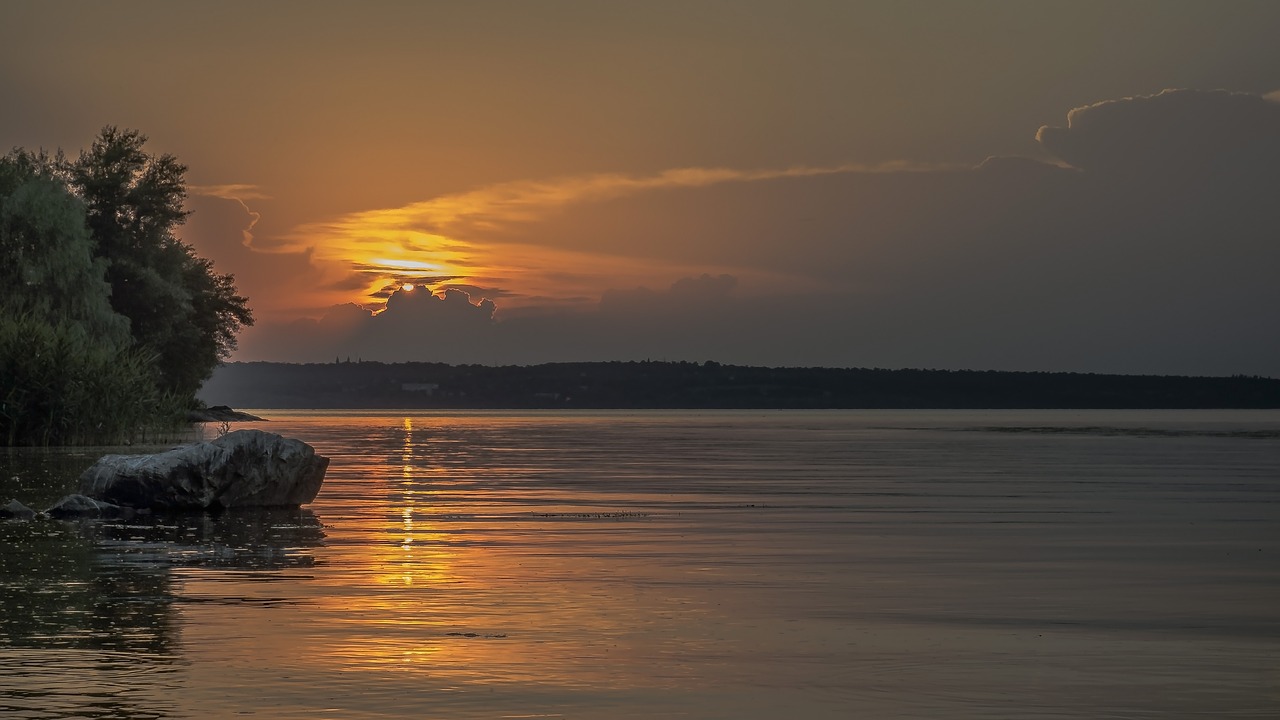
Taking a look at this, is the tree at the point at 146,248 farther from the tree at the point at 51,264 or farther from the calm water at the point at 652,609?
the calm water at the point at 652,609

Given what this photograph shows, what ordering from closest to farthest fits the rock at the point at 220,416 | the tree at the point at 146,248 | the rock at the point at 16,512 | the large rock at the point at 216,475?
the rock at the point at 16,512, the large rock at the point at 216,475, the tree at the point at 146,248, the rock at the point at 220,416

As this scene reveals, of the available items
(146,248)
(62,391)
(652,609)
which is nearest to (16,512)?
(652,609)

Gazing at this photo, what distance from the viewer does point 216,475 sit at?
1149 inches

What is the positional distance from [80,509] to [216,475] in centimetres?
270

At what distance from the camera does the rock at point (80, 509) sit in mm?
27125

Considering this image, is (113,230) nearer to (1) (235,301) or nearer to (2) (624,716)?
(1) (235,301)

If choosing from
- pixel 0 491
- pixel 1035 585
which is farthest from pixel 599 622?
pixel 0 491

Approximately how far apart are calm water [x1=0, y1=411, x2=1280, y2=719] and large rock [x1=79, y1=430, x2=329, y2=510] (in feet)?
3.29

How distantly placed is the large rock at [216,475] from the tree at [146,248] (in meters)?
66.7

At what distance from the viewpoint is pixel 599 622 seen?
14453 mm

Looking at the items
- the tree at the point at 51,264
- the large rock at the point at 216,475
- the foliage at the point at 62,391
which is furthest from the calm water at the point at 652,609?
the tree at the point at 51,264

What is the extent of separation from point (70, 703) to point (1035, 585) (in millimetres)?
10871

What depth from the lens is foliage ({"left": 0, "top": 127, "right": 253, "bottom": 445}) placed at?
60.2 meters

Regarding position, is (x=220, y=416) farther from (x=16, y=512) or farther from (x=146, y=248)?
(x=16, y=512)
